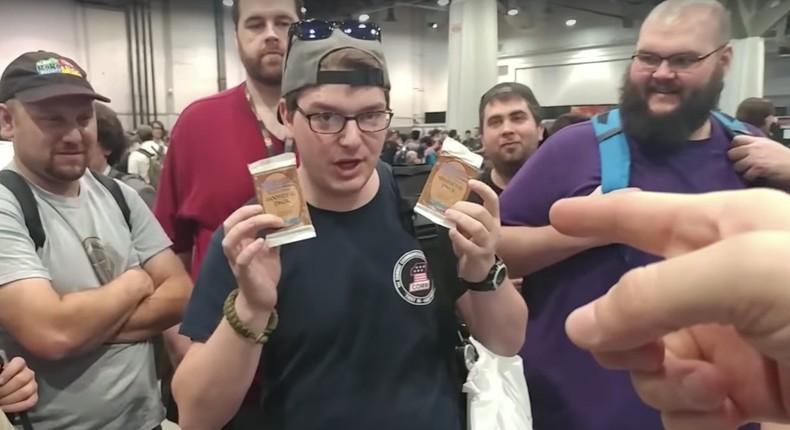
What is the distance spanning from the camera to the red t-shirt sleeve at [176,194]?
2162 millimetres

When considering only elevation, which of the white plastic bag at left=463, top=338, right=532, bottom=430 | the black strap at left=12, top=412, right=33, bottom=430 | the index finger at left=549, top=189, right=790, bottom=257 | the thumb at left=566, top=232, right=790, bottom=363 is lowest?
the black strap at left=12, top=412, right=33, bottom=430

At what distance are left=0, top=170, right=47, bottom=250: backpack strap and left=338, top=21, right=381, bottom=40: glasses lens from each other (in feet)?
3.74

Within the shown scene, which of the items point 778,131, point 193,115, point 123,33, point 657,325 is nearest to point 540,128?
point 193,115

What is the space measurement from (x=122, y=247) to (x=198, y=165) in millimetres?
404

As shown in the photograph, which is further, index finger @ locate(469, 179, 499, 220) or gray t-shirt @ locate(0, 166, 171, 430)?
gray t-shirt @ locate(0, 166, 171, 430)

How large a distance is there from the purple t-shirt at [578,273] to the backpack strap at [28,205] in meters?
1.42

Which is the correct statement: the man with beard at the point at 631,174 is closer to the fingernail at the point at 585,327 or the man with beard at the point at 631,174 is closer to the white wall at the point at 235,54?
the fingernail at the point at 585,327

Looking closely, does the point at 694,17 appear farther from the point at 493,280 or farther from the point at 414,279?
the point at 414,279

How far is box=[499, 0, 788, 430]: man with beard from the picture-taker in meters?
1.85

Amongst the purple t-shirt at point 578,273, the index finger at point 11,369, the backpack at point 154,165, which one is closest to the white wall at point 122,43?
the backpack at point 154,165

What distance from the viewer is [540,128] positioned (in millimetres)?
3641

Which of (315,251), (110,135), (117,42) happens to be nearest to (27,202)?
(315,251)

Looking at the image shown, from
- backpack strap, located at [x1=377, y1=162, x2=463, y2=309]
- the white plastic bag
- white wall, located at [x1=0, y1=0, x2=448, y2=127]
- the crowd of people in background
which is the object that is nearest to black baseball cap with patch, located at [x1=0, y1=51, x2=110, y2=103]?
the crowd of people in background

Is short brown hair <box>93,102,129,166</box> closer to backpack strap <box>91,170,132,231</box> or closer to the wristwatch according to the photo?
backpack strap <box>91,170,132,231</box>
